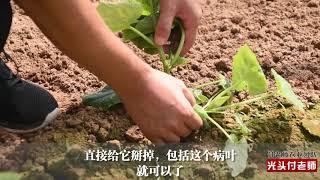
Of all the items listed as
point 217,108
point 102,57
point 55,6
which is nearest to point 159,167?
point 217,108

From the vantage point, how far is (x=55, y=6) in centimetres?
102

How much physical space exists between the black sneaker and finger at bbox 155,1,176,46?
0.36 meters

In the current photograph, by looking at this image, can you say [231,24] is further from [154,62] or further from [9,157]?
[9,157]

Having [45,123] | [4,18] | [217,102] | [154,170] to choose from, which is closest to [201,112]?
[217,102]

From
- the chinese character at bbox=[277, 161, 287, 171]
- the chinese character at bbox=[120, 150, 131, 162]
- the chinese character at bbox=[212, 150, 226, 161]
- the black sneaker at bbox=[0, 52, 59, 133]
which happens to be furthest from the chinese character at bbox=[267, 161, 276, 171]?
the black sneaker at bbox=[0, 52, 59, 133]

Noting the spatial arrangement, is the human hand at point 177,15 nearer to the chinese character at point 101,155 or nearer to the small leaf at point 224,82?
the small leaf at point 224,82

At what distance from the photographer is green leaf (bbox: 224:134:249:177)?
4.30ft

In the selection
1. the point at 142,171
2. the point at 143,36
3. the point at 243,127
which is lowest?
the point at 142,171

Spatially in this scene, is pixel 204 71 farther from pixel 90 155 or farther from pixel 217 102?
pixel 90 155

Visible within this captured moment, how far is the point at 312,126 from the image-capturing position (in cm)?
148

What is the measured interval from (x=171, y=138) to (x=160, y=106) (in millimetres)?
139

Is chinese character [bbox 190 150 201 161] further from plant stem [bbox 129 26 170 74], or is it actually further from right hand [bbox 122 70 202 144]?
plant stem [bbox 129 26 170 74]

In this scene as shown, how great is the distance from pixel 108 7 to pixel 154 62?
1.11 ft

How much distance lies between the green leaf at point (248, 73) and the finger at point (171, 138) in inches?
9.6
